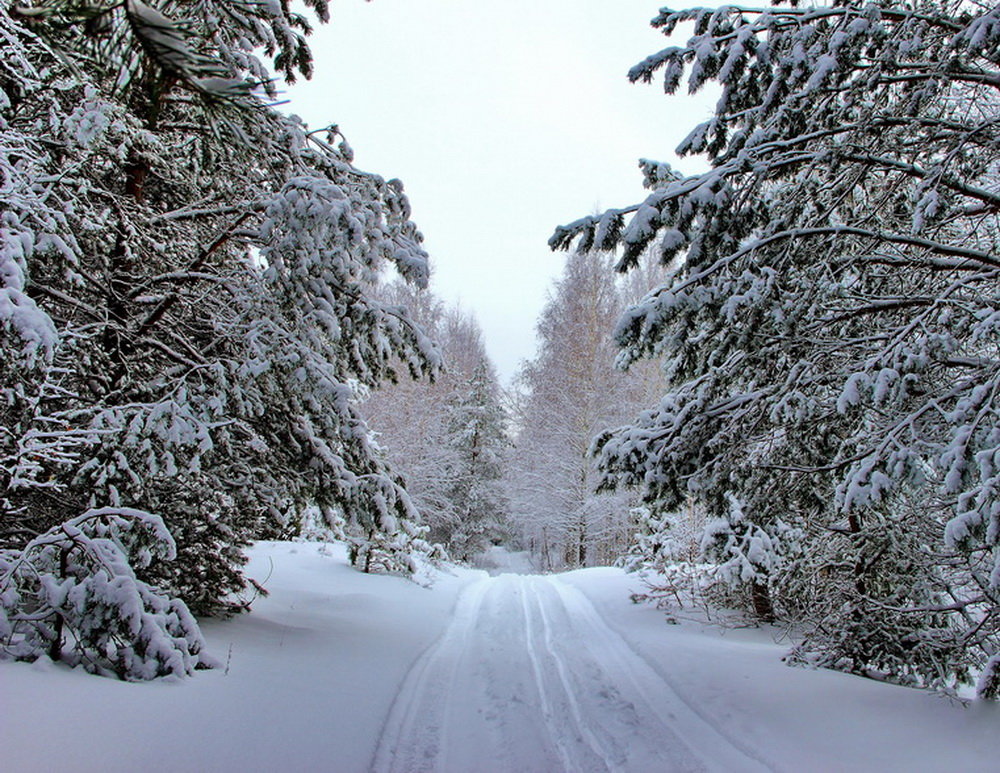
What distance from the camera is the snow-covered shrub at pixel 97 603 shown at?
3.45m

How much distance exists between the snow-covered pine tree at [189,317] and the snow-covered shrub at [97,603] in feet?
1.55

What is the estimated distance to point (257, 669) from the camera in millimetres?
4539

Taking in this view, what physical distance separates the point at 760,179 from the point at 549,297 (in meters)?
16.0

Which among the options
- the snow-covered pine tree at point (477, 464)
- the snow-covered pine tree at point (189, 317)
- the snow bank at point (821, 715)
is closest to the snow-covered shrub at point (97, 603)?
the snow-covered pine tree at point (189, 317)

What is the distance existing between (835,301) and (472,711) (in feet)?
15.6

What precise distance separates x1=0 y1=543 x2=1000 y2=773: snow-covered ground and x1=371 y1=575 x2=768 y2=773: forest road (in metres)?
0.02

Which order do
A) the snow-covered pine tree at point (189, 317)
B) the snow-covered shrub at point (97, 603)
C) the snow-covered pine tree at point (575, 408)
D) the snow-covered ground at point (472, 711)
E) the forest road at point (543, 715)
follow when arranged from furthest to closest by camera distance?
the snow-covered pine tree at point (575, 408), the snow-covered pine tree at point (189, 317), the forest road at point (543, 715), the snow-covered shrub at point (97, 603), the snow-covered ground at point (472, 711)

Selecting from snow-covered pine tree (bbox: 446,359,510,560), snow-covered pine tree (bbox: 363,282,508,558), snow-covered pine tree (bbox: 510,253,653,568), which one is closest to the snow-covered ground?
snow-covered pine tree (bbox: 510,253,653,568)

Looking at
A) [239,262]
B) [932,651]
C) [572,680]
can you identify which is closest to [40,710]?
[572,680]

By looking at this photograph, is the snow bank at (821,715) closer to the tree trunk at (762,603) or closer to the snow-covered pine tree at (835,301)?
the snow-covered pine tree at (835,301)

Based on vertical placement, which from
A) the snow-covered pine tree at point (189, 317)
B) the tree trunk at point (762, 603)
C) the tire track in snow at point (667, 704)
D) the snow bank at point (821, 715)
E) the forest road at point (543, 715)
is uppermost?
the snow-covered pine tree at point (189, 317)

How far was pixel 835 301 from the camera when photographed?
4691mm

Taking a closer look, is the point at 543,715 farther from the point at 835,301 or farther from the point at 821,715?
the point at 835,301

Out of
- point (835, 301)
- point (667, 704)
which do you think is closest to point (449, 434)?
point (667, 704)
